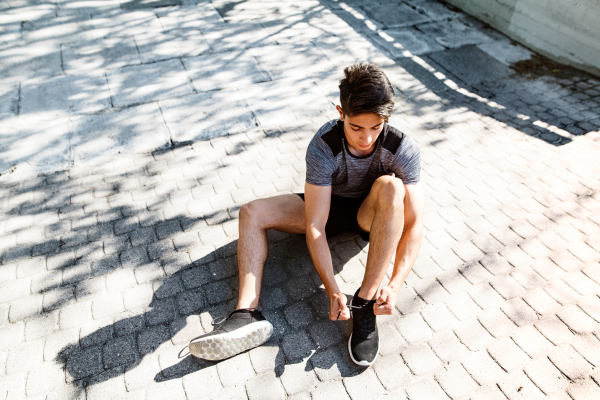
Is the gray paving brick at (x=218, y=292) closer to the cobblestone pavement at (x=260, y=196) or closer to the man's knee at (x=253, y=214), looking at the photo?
the cobblestone pavement at (x=260, y=196)

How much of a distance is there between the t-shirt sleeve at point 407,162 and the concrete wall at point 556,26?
505 cm

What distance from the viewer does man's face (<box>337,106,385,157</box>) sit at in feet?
7.97

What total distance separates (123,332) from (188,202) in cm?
137

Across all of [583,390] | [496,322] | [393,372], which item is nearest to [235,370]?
[393,372]

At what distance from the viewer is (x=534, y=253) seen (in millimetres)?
3430

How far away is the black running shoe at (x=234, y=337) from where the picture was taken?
2521 mm

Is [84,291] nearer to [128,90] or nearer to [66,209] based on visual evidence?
[66,209]

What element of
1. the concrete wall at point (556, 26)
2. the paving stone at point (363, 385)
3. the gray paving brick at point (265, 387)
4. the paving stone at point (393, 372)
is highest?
the concrete wall at point (556, 26)

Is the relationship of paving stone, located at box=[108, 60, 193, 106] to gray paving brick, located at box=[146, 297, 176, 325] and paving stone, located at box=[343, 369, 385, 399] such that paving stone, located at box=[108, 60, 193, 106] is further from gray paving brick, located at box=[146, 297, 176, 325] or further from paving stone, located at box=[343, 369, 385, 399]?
paving stone, located at box=[343, 369, 385, 399]

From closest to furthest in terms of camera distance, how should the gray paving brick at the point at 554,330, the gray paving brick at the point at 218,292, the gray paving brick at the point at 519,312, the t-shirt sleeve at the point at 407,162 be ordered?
the t-shirt sleeve at the point at 407,162, the gray paving brick at the point at 554,330, the gray paving brick at the point at 519,312, the gray paving brick at the point at 218,292

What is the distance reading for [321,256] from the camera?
2646 millimetres

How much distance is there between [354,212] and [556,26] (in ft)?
18.5

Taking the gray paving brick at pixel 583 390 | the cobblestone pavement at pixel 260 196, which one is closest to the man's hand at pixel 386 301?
the cobblestone pavement at pixel 260 196

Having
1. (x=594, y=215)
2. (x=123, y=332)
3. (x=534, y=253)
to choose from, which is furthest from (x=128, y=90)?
(x=594, y=215)
